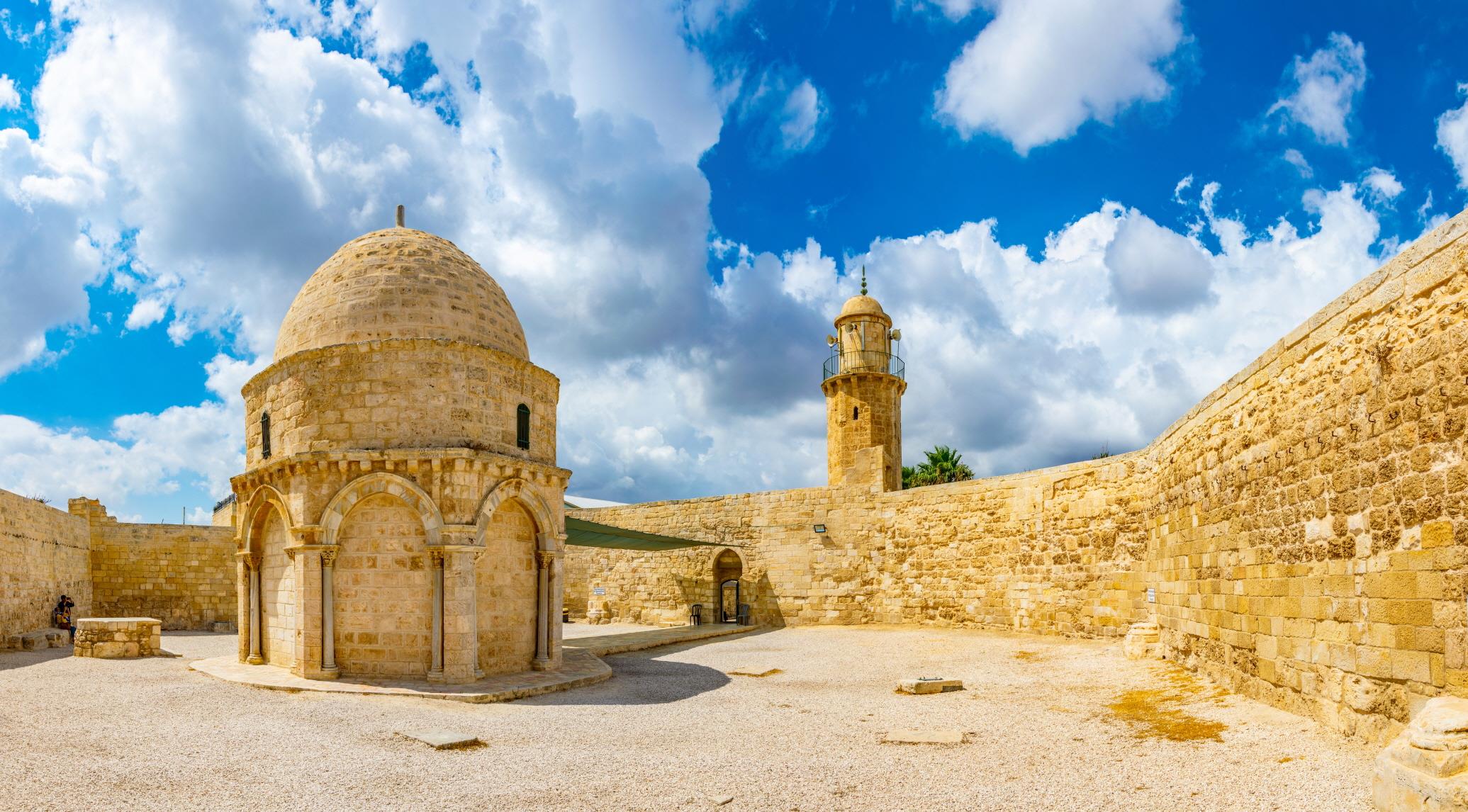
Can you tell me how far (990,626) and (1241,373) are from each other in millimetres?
10002

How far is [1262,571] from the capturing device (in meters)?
8.31

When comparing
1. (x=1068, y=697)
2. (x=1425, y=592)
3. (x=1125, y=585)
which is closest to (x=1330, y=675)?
(x=1425, y=592)

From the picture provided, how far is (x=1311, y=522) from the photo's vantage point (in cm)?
736

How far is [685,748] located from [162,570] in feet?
68.8

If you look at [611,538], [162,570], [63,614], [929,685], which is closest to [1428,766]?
[929,685]

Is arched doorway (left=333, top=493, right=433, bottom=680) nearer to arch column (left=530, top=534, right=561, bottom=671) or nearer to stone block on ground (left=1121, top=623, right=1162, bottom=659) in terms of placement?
arch column (left=530, top=534, right=561, bottom=671)

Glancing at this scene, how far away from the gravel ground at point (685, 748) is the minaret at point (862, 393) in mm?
15504

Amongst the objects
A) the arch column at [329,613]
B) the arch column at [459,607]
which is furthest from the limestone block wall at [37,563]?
the arch column at [459,607]

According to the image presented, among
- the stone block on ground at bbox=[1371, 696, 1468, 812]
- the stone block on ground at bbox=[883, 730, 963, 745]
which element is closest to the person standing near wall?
the stone block on ground at bbox=[883, 730, 963, 745]

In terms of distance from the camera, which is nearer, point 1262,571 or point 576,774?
point 576,774

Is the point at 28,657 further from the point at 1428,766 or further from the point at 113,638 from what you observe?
the point at 1428,766

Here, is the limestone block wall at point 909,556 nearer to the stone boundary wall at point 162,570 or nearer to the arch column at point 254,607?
the stone boundary wall at point 162,570

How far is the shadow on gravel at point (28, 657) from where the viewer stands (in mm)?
13352

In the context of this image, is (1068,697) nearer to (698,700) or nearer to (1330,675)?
(1330,675)
